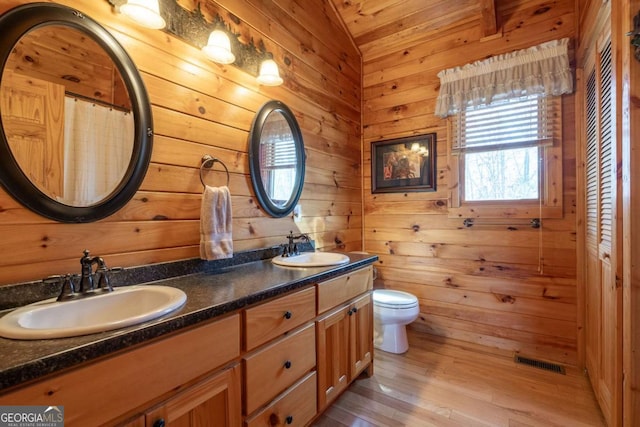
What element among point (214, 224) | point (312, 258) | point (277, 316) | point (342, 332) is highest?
point (214, 224)

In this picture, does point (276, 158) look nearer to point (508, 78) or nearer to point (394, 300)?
point (394, 300)

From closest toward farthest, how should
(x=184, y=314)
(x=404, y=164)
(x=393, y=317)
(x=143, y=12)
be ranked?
(x=184, y=314) → (x=143, y=12) → (x=393, y=317) → (x=404, y=164)

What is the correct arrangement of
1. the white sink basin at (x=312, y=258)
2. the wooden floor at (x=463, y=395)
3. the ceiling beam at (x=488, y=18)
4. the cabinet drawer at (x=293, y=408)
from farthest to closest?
the ceiling beam at (x=488, y=18)
the white sink basin at (x=312, y=258)
the wooden floor at (x=463, y=395)
the cabinet drawer at (x=293, y=408)

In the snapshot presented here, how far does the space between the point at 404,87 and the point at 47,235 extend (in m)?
2.76

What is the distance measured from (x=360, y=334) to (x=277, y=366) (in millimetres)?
757

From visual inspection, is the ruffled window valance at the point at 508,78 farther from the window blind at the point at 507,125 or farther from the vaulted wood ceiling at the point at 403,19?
the vaulted wood ceiling at the point at 403,19

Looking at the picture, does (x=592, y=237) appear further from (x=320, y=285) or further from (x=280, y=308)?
(x=280, y=308)

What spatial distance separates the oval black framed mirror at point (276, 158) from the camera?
185cm

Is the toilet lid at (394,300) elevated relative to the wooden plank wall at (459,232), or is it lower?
lower

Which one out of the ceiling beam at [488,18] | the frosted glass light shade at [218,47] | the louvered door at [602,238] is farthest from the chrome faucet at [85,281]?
the ceiling beam at [488,18]

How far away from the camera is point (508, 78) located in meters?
2.24

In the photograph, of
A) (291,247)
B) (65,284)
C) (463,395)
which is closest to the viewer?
(65,284)

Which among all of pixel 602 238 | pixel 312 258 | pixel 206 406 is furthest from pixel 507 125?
pixel 206 406

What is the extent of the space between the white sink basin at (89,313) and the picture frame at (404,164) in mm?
2193
